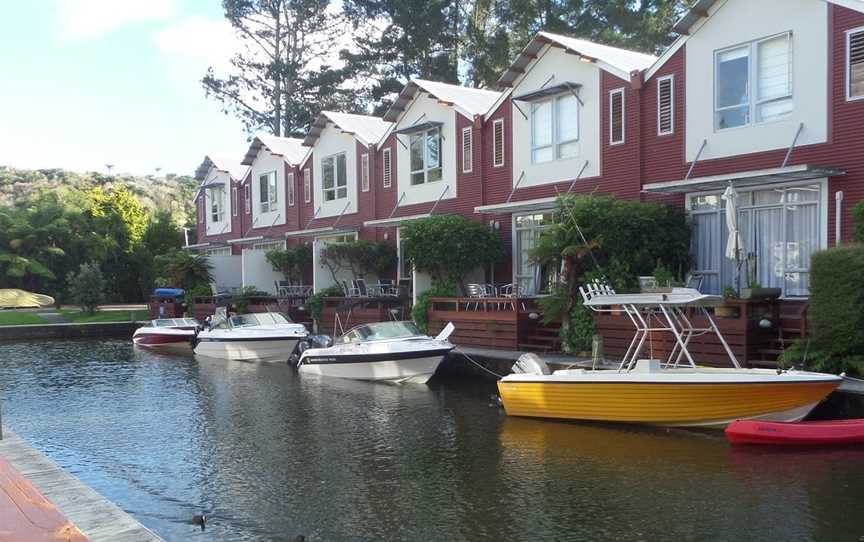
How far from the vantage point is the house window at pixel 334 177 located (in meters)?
31.4

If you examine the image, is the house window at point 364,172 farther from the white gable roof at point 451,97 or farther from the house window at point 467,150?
the house window at point 467,150

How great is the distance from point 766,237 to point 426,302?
8611 millimetres

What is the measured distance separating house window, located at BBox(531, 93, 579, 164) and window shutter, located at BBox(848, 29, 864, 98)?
7.11m

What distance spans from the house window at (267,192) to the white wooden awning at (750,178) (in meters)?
21.1

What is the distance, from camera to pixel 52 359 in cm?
2559

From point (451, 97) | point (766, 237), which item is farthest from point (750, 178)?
point (451, 97)

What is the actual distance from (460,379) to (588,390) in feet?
20.2

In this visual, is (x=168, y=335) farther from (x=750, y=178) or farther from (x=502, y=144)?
(x=750, y=178)

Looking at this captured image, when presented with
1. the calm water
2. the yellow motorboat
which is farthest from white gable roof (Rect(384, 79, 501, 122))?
the yellow motorboat

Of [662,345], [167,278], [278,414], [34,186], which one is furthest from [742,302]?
[34,186]

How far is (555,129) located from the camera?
2216 centimetres

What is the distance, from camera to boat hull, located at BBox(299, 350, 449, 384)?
18062 mm

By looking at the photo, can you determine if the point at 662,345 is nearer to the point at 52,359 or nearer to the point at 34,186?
the point at 52,359

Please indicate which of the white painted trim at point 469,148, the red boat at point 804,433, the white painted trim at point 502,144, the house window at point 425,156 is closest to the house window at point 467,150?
the white painted trim at point 469,148
